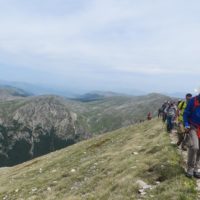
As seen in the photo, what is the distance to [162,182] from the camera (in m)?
17.3

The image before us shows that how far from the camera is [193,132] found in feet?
53.6

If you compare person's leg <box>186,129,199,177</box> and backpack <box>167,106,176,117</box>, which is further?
backpack <box>167,106,176,117</box>

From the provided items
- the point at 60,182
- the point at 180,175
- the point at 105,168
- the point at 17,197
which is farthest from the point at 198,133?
the point at 17,197

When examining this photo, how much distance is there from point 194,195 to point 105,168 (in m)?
10.4

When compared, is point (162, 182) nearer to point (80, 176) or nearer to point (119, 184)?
point (119, 184)

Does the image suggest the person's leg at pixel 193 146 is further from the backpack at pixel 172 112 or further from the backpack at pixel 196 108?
the backpack at pixel 172 112

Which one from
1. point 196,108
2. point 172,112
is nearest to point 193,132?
point 196,108

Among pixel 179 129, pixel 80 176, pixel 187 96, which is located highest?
pixel 187 96

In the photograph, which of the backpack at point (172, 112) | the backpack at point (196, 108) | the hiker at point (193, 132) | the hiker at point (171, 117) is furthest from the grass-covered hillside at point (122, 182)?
the backpack at point (172, 112)

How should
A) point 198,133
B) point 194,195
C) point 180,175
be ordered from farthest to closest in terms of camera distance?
point 180,175 → point 198,133 → point 194,195

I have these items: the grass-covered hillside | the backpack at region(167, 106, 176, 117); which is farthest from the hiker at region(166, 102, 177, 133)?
the grass-covered hillside

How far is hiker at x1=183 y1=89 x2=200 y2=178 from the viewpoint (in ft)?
53.2

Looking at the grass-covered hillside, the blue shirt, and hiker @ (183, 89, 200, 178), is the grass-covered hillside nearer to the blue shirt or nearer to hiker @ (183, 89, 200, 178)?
hiker @ (183, 89, 200, 178)

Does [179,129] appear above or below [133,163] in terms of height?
above
